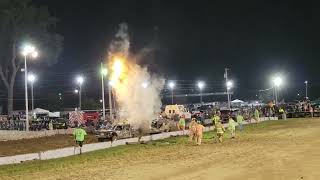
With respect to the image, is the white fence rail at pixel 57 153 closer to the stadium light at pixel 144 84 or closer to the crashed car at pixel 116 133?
the crashed car at pixel 116 133

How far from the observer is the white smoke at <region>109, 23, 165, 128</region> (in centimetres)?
4297

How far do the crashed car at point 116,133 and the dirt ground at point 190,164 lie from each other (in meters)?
7.20

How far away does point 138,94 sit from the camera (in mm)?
44375

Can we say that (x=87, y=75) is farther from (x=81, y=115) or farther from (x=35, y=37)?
(x=81, y=115)

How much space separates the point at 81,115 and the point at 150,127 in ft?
66.0

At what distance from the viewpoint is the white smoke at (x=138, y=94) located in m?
43.0

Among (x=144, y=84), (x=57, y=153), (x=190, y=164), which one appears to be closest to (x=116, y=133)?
(x=144, y=84)

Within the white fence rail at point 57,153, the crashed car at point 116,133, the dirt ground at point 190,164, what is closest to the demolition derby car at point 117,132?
the crashed car at point 116,133

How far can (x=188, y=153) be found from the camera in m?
26.8

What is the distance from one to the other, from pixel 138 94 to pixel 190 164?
74.4 ft

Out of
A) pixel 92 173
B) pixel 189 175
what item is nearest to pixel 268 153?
pixel 189 175

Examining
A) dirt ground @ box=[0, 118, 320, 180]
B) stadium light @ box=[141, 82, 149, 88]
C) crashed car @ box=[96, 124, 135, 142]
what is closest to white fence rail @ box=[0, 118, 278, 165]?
dirt ground @ box=[0, 118, 320, 180]

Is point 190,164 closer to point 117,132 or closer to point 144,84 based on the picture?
point 117,132

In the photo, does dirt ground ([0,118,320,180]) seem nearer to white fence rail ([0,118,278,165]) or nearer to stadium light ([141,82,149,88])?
white fence rail ([0,118,278,165])
